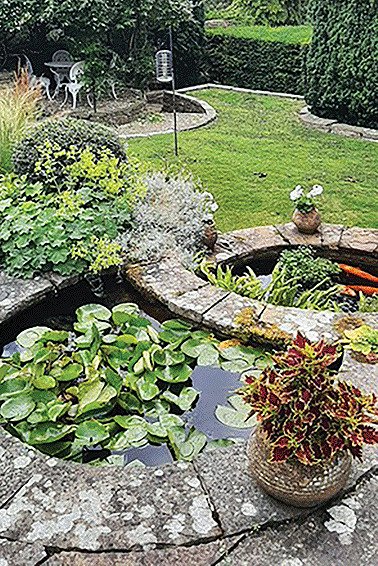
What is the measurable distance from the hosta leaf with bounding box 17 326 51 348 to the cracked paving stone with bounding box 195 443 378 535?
4.40 feet

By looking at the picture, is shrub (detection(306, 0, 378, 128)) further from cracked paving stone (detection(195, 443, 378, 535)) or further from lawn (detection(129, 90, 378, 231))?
cracked paving stone (detection(195, 443, 378, 535))

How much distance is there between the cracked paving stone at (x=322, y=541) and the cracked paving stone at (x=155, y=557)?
51 mm

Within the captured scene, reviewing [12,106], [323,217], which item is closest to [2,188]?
[12,106]

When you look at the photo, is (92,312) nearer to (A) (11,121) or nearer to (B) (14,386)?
(B) (14,386)

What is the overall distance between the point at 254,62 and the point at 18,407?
9.89 meters

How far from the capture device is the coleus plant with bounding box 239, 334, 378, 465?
232cm

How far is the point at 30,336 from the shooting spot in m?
3.71

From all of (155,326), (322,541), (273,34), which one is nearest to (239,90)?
(273,34)

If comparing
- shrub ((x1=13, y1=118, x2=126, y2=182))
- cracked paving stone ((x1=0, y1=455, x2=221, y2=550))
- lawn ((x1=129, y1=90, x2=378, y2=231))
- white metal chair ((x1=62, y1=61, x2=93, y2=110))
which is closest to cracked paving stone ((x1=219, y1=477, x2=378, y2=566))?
cracked paving stone ((x1=0, y1=455, x2=221, y2=550))

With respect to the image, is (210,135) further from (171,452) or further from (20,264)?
(171,452)

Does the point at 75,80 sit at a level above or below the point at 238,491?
below

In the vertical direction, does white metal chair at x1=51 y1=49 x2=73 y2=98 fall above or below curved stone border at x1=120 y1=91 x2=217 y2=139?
above

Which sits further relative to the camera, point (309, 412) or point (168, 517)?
point (168, 517)

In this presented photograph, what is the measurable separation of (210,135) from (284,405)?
6.57 meters
